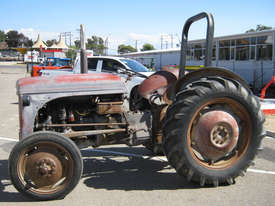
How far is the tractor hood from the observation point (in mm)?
3930

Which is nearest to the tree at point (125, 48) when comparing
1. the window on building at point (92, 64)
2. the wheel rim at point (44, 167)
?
the window on building at point (92, 64)

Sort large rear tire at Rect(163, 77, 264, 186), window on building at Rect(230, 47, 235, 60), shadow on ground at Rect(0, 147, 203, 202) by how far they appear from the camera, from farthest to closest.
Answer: window on building at Rect(230, 47, 235, 60) < shadow on ground at Rect(0, 147, 203, 202) < large rear tire at Rect(163, 77, 264, 186)

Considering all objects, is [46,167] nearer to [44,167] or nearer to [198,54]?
[44,167]

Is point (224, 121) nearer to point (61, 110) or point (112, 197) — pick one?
point (112, 197)

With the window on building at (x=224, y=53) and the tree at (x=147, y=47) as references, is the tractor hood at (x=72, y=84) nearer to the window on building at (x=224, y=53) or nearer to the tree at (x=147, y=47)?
the window on building at (x=224, y=53)

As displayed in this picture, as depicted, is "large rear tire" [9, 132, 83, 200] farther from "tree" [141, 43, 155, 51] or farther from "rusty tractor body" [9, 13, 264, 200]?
"tree" [141, 43, 155, 51]

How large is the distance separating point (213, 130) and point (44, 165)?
2.23 m

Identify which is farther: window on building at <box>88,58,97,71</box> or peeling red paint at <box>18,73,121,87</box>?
window on building at <box>88,58,97,71</box>

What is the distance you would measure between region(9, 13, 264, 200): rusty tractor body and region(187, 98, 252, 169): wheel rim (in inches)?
0.5

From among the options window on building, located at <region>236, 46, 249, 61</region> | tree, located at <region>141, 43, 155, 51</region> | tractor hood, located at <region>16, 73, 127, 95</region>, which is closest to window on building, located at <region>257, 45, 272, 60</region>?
window on building, located at <region>236, 46, 249, 61</region>

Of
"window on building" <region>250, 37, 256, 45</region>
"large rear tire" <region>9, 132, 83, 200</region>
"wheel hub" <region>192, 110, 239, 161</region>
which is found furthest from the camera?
"window on building" <region>250, 37, 256, 45</region>

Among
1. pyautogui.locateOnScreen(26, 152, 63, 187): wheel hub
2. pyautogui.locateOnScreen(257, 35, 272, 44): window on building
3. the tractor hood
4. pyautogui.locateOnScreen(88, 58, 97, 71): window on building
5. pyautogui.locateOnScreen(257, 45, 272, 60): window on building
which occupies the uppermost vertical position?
pyautogui.locateOnScreen(257, 35, 272, 44): window on building

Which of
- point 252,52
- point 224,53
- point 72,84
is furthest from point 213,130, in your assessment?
point 224,53

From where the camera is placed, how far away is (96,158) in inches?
217
